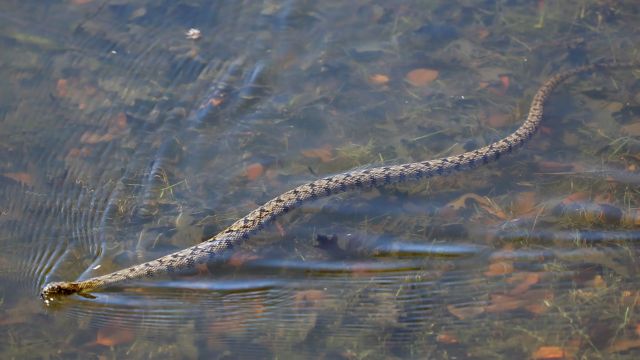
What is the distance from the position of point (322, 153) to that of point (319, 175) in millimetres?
350

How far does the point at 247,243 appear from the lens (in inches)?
307

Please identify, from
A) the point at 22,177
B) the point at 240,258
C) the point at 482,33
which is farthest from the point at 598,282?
the point at 22,177

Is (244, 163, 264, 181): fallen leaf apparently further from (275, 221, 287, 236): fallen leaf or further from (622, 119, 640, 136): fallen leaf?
(622, 119, 640, 136): fallen leaf

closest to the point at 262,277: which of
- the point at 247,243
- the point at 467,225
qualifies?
the point at 247,243

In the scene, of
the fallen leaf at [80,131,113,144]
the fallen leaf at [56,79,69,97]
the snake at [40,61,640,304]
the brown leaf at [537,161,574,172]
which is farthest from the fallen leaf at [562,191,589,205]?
the fallen leaf at [56,79,69,97]

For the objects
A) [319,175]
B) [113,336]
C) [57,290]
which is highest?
[319,175]

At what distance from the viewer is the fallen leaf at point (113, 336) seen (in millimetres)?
6703

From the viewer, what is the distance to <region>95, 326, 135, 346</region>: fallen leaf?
6703 mm

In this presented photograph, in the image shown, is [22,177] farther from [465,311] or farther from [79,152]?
[465,311]

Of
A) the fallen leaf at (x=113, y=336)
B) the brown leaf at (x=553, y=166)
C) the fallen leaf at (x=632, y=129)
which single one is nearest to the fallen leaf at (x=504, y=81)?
the brown leaf at (x=553, y=166)

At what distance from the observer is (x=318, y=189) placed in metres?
8.38

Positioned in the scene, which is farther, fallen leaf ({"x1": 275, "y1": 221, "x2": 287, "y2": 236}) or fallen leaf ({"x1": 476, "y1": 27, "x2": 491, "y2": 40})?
fallen leaf ({"x1": 476, "y1": 27, "x2": 491, "y2": 40})

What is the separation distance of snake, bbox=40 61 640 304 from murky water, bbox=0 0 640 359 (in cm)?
11

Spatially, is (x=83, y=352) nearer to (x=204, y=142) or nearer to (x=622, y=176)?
(x=204, y=142)
